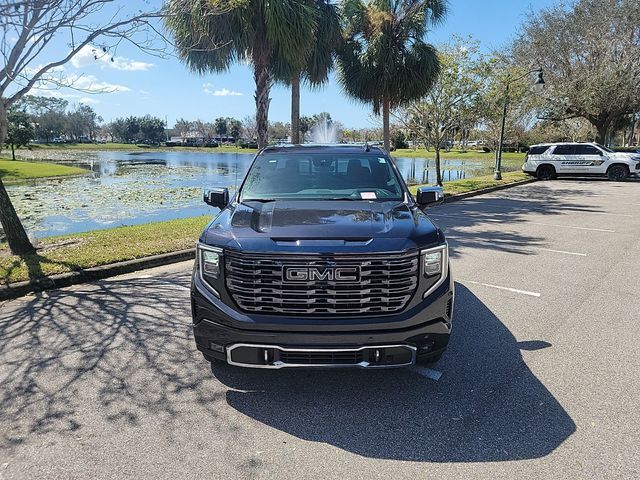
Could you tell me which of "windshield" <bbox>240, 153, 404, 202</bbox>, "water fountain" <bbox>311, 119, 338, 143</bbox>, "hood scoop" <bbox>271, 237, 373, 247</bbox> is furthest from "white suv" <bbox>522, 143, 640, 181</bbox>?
"hood scoop" <bbox>271, 237, 373, 247</bbox>

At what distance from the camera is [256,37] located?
11031mm

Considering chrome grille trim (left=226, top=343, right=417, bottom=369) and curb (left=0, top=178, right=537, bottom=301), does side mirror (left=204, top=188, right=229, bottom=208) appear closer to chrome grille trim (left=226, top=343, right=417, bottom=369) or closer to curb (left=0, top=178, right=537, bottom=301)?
chrome grille trim (left=226, top=343, right=417, bottom=369)

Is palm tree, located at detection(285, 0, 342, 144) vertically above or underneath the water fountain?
above

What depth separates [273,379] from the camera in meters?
3.54

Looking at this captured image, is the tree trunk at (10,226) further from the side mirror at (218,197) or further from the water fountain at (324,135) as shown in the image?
the water fountain at (324,135)

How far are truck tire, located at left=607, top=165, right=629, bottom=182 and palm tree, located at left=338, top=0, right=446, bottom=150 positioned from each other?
12390 millimetres

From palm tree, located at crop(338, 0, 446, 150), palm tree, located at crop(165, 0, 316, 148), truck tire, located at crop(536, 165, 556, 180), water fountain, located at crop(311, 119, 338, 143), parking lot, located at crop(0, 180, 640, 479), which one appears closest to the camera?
parking lot, located at crop(0, 180, 640, 479)

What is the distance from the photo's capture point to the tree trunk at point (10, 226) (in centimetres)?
674

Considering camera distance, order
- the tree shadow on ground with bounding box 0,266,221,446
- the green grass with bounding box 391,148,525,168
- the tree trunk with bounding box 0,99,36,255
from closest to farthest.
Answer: the tree shadow on ground with bounding box 0,266,221,446, the tree trunk with bounding box 0,99,36,255, the green grass with bounding box 391,148,525,168

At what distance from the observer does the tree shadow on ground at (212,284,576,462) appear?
275 cm

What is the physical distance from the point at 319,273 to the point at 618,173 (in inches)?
963

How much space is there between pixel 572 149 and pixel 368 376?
23614mm

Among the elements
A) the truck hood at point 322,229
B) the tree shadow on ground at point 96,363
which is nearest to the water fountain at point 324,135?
the tree shadow on ground at point 96,363

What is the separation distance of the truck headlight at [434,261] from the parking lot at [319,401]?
3.05 ft
